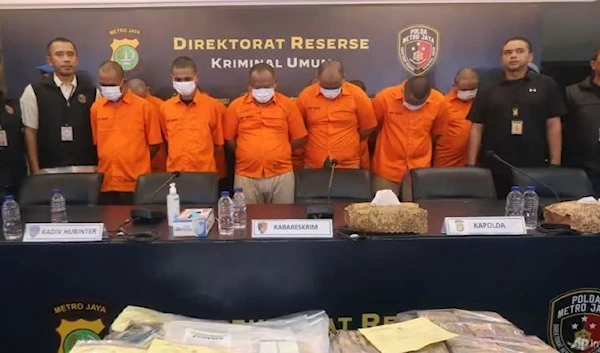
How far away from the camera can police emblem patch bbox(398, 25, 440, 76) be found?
416 cm

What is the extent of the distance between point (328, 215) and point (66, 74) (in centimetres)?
264

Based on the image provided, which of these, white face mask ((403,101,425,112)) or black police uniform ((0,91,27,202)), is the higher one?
white face mask ((403,101,425,112))

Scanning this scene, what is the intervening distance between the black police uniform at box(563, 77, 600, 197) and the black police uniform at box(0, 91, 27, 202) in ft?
12.4

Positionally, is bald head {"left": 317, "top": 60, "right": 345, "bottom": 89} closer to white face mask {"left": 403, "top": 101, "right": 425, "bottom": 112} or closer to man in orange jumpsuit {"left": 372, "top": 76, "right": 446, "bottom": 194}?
man in orange jumpsuit {"left": 372, "top": 76, "right": 446, "bottom": 194}

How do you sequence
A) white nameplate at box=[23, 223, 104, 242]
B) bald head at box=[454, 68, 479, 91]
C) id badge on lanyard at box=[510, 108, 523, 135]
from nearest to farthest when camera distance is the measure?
white nameplate at box=[23, 223, 104, 242]
id badge on lanyard at box=[510, 108, 523, 135]
bald head at box=[454, 68, 479, 91]

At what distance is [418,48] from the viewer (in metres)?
4.18

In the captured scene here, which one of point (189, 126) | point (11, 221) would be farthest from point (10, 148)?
point (11, 221)

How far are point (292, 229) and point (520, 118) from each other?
237 cm

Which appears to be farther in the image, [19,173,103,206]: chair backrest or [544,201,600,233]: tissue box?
[19,173,103,206]: chair backrest

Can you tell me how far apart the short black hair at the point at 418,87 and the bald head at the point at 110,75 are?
2.02 metres

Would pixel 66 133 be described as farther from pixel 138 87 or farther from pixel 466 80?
pixel 466 80

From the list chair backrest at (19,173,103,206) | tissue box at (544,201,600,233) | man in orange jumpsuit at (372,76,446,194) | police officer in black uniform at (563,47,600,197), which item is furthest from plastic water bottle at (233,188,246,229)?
police officer in black uniform at (563,47,600,197)

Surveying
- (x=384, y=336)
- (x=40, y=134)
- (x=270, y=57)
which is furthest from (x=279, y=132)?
(x=384, y=336)

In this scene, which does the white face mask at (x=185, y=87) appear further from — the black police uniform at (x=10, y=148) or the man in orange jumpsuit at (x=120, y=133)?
the black police uniform at (x=10, y=148)
